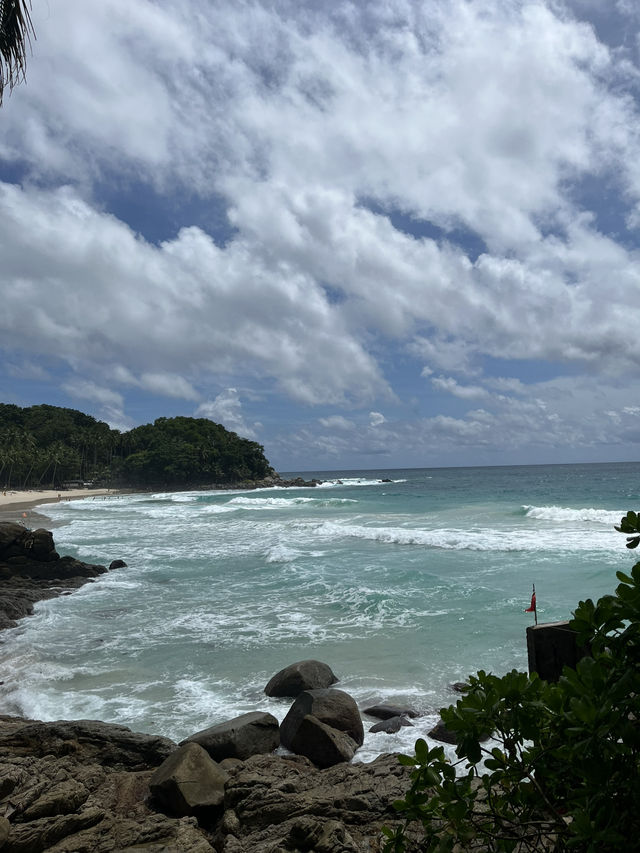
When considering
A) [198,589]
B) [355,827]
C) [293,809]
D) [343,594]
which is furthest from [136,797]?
[198,589]

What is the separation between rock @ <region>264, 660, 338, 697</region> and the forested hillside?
81525mm

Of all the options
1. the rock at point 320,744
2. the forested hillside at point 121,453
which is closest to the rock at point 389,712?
the rock at point 320,744

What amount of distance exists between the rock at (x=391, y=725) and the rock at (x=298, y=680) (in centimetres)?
115

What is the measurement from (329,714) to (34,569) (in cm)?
1385

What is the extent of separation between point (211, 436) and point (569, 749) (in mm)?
102223

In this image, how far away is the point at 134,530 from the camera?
30.0 m

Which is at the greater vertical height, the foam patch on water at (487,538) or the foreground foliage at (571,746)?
the foreground foliage at (571,746)

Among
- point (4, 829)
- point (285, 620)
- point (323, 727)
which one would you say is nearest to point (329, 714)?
point (323, 727)

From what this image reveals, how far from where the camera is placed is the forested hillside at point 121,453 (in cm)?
8456

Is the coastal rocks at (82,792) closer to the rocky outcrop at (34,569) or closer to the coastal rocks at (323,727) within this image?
the coastal rocks at (323,727)

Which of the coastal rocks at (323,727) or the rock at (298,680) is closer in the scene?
the coastal rocks at (323,727)

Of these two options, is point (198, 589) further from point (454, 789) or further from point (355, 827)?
point (454, 789)

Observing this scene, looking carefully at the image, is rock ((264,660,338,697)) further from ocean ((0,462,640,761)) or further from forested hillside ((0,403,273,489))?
forested hillside ((0,403,273,489))

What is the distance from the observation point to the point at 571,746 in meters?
1.58
